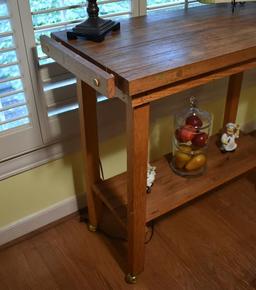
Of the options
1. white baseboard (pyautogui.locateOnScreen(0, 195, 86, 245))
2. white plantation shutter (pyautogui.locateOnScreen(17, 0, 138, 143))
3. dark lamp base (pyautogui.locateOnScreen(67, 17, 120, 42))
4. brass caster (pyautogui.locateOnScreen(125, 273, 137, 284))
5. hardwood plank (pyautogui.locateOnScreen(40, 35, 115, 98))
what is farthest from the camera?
white baseboard (pyautogui.locateOnScreen(0, 195, 86, 245))

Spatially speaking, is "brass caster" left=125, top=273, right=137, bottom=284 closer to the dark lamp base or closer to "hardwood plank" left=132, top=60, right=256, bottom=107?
"hardwood plank" left=132, top=60, right=256, bottom=107

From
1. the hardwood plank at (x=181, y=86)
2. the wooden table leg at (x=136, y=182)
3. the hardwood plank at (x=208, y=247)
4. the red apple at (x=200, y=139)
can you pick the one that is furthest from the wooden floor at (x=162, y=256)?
the hardwood plank at (x=181, y=86)

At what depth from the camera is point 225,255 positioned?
1362mm

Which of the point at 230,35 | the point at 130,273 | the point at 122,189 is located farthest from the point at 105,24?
the point at 130,273

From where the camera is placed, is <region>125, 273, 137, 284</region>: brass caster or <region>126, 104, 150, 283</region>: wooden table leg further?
<region>125, 273, 137, 284</region>: brass caster

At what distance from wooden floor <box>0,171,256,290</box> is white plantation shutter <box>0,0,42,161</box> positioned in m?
0.40

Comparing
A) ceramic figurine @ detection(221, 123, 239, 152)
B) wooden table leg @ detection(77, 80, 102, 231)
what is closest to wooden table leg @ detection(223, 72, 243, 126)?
ceramic figurine @ detection(221, 123, 239, 152)

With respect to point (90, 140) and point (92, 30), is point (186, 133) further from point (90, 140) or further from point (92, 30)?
point (92, 30)

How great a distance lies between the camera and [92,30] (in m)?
1.02

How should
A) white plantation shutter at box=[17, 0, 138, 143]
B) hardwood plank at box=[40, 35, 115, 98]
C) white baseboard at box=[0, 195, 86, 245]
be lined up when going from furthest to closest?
white baseboard at box=[0, 195, 86, 245] < white plantation shutter at box=[17, 0, 138, 143] < hardwood plank at box=[40, 35, 115, 98]

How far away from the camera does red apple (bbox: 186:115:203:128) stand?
1302 millimetres

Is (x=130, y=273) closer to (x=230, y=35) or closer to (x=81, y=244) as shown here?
(x=81, y=244)

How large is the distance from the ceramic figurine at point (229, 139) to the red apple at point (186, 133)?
0.66ft

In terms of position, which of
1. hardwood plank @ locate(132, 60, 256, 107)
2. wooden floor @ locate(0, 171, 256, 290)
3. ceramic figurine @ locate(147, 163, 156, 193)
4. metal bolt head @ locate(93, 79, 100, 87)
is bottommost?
wooden floor @ locate(0, 171, 256, 290)
